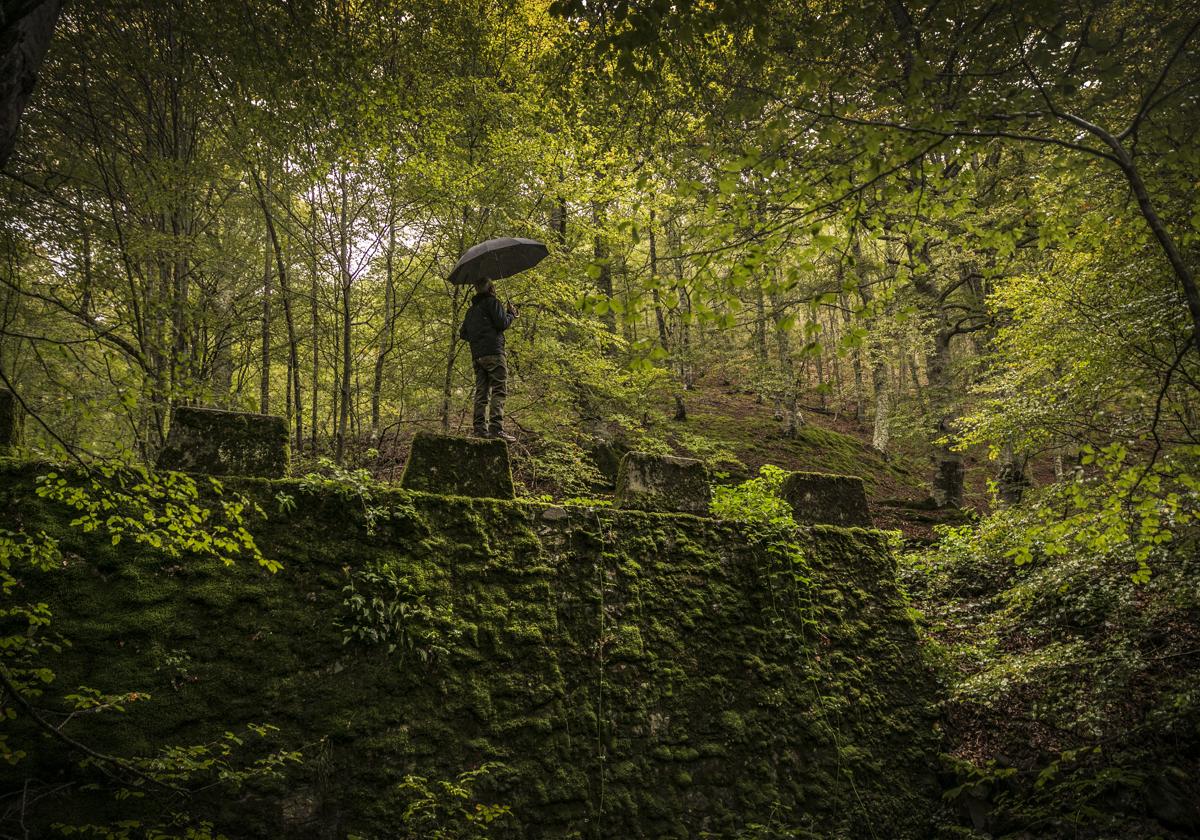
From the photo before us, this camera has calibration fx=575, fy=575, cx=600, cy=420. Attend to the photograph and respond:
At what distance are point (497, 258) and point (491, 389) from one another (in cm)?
135

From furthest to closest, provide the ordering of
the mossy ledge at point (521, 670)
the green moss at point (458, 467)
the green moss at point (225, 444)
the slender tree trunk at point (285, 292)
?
the slender tree trunk at point (285, 292) → the green moss at point (458, 467) → the green moss at point (225, 444) → the mossy ledge at point (521, 670)

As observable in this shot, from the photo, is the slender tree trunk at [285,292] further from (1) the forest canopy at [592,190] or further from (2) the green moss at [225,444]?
(2) the green moss at [225,444]

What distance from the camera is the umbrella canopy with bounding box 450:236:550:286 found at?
5.83 metres

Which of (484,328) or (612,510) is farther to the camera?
(484,328)

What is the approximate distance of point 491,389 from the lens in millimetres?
5828

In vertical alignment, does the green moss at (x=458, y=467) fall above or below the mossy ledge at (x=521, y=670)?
above

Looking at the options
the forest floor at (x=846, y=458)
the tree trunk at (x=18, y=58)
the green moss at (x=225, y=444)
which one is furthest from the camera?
the forest floor at (x=846, y=458)

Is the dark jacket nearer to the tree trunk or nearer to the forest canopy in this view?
the forest canopy

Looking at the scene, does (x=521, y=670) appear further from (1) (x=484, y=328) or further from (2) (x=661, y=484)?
(1) (x=484, y=328)

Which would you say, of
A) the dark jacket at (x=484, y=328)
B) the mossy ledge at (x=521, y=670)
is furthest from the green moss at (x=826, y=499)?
the dark jacket at (x=484, y=328)

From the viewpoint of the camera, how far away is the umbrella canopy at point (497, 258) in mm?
5832

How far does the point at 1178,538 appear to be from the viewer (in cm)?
530

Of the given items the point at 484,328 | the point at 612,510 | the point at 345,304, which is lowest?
the point at 612,510

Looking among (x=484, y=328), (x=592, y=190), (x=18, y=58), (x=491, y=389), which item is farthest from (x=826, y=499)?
(x=18, y=58)
